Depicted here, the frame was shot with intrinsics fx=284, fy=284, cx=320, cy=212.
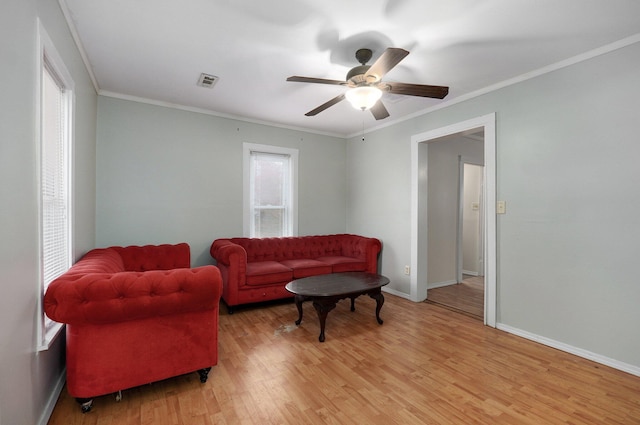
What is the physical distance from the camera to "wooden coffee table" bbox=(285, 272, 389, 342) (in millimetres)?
2832

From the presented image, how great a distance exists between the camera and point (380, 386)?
210 centimetres

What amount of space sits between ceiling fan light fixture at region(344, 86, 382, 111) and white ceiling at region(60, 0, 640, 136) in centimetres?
40

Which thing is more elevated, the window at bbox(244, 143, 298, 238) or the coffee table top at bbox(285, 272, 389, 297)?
the window at bbox(244, 143, 298, 238)

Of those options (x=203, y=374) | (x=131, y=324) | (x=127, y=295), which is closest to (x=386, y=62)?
(x=127, y=295)

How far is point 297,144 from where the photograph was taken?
193 inches

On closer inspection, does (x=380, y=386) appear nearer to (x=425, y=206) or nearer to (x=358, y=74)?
(x=358, y=74)

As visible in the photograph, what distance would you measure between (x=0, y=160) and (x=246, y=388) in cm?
191

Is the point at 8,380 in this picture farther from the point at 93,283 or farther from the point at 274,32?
the point at 274,32

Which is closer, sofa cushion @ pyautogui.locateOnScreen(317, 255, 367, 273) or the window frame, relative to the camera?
the window frame

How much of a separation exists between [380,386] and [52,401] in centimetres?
219

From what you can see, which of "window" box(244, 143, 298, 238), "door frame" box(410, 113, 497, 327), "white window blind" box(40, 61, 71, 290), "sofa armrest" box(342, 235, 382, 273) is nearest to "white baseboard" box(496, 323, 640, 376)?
"door frame" box(410, 113, 497, 327)

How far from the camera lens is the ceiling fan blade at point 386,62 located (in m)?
1.86

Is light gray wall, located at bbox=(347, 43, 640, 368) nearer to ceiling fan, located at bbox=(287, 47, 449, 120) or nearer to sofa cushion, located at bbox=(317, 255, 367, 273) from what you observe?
ceiling fan, located at bbox=(287, 47, 449, 120)

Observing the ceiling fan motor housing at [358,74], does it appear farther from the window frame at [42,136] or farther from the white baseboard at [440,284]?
the white baseboard at [440,284]
